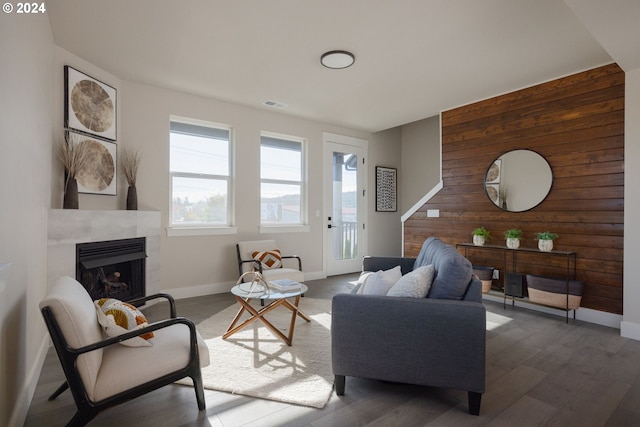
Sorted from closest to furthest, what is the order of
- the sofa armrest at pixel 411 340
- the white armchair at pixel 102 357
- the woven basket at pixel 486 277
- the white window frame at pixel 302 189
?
the white armchair at pixel 102 357, the sofa armrest at pixel 411 340, the woven basket at pixel 486 277, the white window frame at pixel 302 189

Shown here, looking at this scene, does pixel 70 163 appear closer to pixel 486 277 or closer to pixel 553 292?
pixel 486 277

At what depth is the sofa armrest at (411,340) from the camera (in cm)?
179

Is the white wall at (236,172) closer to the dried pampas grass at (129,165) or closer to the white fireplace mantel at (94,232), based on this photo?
the dried pampas grass at (129,165)

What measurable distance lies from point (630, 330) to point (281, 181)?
437 cm

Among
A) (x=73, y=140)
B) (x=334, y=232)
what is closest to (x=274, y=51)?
(x=73, y=140)

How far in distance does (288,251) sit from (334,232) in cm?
100

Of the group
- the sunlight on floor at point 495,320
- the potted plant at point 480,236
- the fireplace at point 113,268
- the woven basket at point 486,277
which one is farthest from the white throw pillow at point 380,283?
the fireplace at point 113,268

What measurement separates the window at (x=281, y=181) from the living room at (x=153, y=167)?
0.57ft

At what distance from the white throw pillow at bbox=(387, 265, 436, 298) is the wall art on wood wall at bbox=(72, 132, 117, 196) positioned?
3.25 meters

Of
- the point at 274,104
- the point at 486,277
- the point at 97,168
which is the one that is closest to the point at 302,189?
the point at 274,104

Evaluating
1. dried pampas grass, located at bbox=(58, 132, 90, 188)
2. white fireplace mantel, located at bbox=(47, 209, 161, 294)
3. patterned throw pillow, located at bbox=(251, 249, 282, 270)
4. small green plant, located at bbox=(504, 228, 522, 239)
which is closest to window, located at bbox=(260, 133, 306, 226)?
patterned throw pillow, located at bbox=(251, 249, 282, 270)

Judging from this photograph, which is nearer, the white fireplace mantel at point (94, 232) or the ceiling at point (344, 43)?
the ceiling at point (344, 43)

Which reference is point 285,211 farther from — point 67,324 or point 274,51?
point 67,324

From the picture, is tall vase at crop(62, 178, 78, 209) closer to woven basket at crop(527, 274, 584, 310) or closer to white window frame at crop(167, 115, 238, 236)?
white window frame at crop(167, 115, 238, 236)
